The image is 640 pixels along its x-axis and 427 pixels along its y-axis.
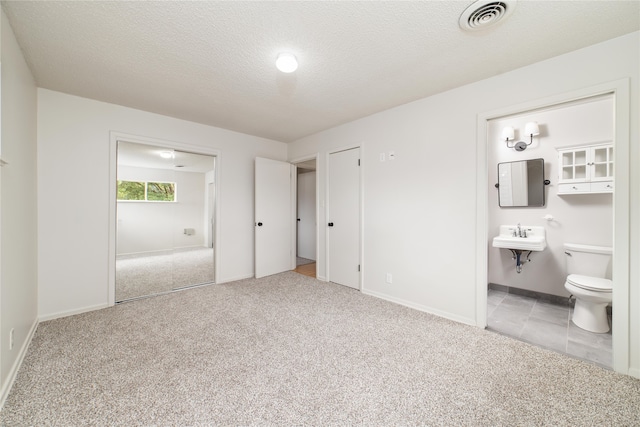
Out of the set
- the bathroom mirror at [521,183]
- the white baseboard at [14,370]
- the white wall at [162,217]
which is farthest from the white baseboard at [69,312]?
the bathroom mirror at [521,183]

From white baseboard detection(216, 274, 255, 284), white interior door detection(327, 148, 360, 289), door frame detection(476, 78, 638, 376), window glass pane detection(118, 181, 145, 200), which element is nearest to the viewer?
door frame detection(476, 78, 638, 376)

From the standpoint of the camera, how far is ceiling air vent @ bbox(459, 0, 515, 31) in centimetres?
144

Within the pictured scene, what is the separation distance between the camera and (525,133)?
10.1 ft

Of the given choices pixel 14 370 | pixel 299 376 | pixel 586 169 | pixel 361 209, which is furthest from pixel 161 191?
pixel 586 169

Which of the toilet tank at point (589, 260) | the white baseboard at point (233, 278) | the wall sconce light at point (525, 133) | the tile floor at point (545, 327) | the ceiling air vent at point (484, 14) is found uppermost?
the ceiling air vent at point (484, 14)

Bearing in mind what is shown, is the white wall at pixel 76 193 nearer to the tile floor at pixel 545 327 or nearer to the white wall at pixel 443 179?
the white wall at pixel 443 179

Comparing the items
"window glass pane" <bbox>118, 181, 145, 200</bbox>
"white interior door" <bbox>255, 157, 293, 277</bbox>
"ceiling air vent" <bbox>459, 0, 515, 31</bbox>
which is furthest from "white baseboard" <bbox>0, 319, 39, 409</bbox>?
"ceiling air vent" <bbox>459, 0, 515, 31</bbox>

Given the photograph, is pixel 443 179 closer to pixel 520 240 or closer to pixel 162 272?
pixel 520 240

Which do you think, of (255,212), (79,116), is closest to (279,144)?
(255,212)

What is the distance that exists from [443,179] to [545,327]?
1.78 metres

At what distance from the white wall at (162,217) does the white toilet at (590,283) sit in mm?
4552

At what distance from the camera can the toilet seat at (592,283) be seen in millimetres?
2201

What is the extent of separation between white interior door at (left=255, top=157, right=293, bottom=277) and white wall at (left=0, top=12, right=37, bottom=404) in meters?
2.39

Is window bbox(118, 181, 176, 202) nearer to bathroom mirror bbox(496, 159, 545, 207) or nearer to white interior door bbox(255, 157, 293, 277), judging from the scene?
white interior door bbox(255, 157, 293, 277)
